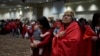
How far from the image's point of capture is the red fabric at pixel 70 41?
12.0 ft

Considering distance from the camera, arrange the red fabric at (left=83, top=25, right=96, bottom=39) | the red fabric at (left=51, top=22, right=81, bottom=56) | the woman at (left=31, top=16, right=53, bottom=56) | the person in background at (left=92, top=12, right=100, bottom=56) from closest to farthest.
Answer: the red fabric at (left=51, top=22, right=81, bottom=56) < the red fabric at (left=83, top=25, right=96, bottom=39) < the person in background at (left=92, top=12, right=100, bottom=56) < the woman at (left=31, top=16, right=53, bottom=56)

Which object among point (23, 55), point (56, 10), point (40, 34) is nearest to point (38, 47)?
point (40, 34)

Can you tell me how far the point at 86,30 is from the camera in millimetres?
3756

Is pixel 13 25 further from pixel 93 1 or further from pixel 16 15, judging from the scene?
pixel 16 15

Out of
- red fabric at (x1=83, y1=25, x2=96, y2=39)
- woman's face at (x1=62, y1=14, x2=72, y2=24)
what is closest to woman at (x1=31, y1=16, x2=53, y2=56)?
woman's face at (x1=62, y1=14, x2=72, y2=24)

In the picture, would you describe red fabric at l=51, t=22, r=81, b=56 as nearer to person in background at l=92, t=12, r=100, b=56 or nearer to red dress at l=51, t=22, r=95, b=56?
red dress at l=51, t=22, r=95, b=56

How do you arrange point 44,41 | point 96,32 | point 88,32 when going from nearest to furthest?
point 88,32 → point 96,32 → point 44,41

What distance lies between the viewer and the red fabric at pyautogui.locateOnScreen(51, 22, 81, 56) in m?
3.65

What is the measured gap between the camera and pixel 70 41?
12.0 feet

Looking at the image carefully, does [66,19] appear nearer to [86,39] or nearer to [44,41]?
[86,39]

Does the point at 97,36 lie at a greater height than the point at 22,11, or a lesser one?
greater

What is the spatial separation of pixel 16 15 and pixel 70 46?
1752 inches

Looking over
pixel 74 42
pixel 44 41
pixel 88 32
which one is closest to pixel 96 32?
pixel 88 32

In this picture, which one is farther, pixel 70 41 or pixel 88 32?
Result: pixel 88 32
